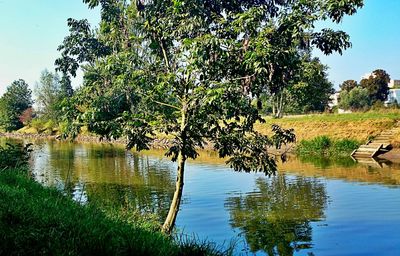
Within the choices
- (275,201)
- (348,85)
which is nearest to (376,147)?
(275,201)

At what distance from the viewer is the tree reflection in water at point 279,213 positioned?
1214 centimetres

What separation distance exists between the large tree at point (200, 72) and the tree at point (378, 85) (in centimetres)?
7931

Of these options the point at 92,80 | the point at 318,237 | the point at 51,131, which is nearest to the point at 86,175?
the point at 92,80

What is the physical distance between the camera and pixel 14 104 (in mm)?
110438

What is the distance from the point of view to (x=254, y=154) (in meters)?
11.3

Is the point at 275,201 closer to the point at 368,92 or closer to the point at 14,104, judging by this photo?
the point at 368,92

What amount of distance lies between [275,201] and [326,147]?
2117cm

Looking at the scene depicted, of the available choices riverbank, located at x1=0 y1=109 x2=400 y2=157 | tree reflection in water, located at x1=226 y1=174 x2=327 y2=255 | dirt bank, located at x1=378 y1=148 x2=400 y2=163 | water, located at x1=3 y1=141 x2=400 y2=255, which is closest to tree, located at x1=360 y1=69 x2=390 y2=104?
riverbank, located at x1=0 y1=109 x2=400 y2=157

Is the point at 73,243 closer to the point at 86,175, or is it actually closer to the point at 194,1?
the point at 194,1

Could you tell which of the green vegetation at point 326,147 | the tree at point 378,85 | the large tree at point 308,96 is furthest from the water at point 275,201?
the tree at point 378,85

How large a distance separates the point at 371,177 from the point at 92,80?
16988mm

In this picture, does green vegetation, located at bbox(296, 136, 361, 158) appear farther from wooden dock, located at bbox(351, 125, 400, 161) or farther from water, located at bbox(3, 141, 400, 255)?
water, located at bbox(3, 141, 400, 255)

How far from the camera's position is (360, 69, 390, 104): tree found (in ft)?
277

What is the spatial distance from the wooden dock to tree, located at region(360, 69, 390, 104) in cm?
5184
